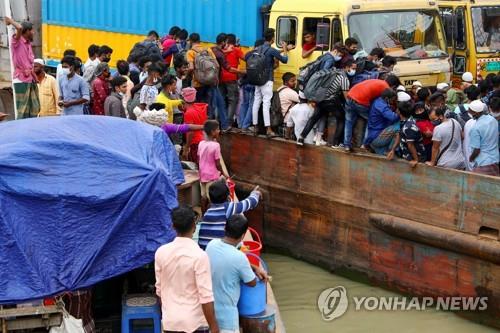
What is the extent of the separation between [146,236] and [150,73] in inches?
165

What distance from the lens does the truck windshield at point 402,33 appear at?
11.4 metres

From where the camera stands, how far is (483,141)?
28.3 ft

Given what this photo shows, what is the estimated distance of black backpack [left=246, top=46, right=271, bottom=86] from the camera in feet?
35.0

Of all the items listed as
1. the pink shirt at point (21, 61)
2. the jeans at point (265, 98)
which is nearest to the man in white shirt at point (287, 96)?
the jeans at point (265, 98)

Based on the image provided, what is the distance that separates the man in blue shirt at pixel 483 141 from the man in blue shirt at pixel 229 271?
379 centimetres

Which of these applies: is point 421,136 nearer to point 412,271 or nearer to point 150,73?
point 412,271

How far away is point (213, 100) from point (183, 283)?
6.04m

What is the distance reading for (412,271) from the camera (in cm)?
923

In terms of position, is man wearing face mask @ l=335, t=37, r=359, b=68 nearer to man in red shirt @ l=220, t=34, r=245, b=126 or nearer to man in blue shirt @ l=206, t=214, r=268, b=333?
man in red shirt @ l=220, t=34, r=245, b=126

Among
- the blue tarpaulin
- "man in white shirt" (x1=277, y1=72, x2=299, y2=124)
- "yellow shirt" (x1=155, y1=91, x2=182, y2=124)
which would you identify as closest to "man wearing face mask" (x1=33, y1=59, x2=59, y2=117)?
"yellow shirt" (x1=155, y1=91, x2=182, y2=124)

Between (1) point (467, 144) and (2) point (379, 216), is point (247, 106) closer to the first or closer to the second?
(2) point (379, 216)

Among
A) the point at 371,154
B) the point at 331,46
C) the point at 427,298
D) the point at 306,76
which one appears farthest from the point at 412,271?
the point at 331,46

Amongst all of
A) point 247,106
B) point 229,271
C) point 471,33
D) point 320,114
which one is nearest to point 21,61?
point 247,106

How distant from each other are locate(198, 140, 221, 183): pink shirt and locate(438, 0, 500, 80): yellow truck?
5366 mm
